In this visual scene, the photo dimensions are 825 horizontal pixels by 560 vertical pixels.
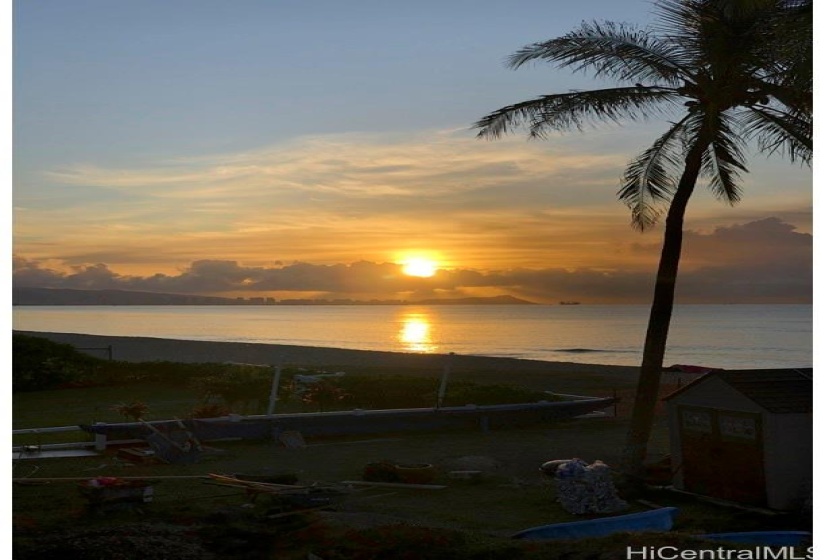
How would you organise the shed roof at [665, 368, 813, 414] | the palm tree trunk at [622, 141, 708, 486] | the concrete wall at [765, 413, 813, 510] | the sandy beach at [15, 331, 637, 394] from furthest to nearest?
the sandy beach at [15, 331, 637, 394] → the palm tree trunk at [622, 141, 708, 486] → the shed roof at [665, 368, 813, 414] → the concrete wall at [765, 413, 813, 510]

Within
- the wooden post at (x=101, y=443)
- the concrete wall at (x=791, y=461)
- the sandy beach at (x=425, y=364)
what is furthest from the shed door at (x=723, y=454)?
the wooden post at (x=101, y=443)

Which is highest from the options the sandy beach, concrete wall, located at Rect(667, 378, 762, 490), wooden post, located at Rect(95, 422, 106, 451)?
concrete wall, located at Rect(667, 378, 762, 490)

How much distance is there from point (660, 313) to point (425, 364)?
37847mm

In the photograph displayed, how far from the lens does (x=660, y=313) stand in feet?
55.2

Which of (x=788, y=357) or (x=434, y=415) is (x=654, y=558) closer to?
(x=434, y=415)

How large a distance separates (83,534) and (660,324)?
34.5ft

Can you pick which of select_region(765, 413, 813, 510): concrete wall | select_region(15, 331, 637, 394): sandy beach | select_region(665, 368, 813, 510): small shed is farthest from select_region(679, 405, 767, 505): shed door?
select_region(15, 331, 637, 394): sandy beach

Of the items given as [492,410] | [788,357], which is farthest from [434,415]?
[788,357]

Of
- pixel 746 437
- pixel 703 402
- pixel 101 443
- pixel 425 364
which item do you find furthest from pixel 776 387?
pixel 425 364

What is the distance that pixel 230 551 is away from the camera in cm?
1155

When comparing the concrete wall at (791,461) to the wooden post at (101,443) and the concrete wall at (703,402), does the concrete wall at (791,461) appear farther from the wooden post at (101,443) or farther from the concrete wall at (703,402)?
the wooden post at (101,443)

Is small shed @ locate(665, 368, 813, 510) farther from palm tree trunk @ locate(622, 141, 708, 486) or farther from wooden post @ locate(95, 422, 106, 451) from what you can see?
wooden post @ locate(95, 422, 106, 451)

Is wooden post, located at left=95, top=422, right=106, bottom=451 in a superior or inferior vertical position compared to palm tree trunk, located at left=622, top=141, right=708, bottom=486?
inferior

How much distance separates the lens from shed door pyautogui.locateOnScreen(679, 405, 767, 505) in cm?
1409
